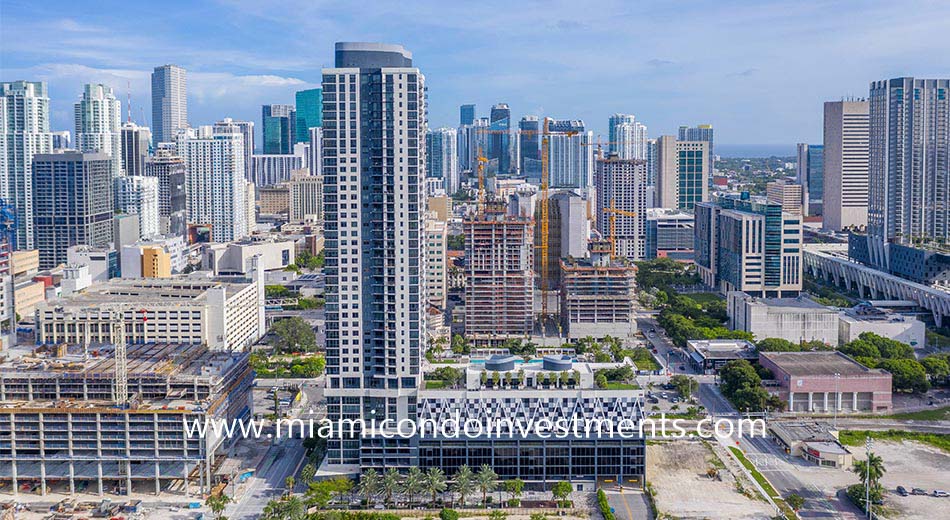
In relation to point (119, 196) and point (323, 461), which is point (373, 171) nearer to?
point (323, 461)

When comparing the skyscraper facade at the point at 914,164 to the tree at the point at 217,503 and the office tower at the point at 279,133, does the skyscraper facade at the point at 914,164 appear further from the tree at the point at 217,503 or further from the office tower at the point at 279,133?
the office tower at the point at 279,133

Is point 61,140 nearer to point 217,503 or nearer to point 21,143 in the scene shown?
point 21,143

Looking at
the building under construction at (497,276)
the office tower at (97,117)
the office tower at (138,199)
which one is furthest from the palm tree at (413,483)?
the office tower at (97,117)

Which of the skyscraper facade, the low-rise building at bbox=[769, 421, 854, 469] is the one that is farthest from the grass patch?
the skyscraper facade

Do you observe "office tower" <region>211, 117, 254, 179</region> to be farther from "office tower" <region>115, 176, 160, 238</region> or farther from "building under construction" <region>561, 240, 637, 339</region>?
"building under construction" <region>561, 240, 637, 339</region>

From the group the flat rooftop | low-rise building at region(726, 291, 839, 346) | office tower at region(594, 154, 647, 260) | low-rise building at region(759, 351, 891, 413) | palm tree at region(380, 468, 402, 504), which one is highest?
office tower at region(594, 154, 647, 260)

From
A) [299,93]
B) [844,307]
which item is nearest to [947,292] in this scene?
[844,307]

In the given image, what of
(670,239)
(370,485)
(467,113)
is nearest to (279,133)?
(467,113)
